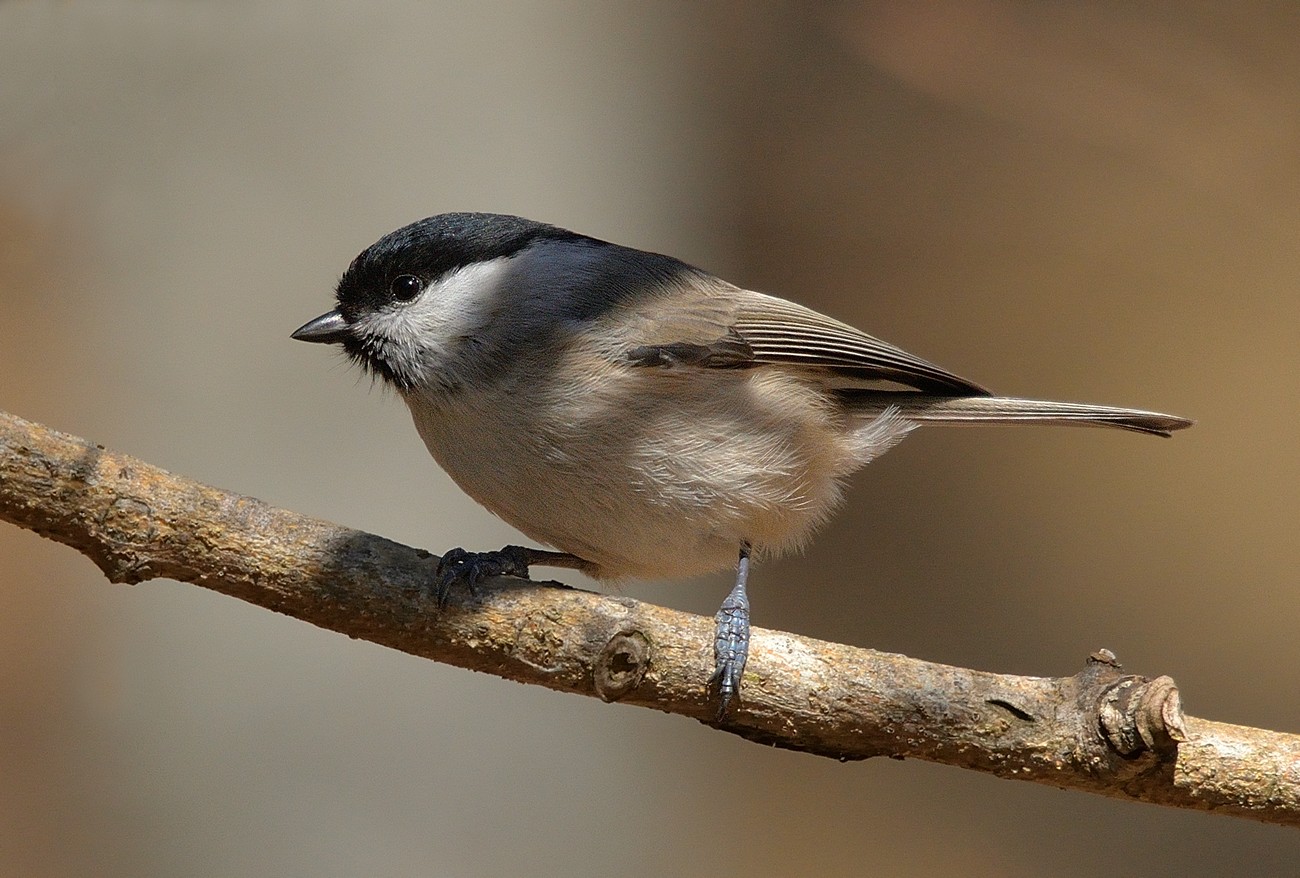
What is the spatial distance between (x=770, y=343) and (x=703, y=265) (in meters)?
1.81

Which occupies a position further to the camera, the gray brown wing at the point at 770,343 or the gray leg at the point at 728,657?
the gray brown wing at the point at 770,343

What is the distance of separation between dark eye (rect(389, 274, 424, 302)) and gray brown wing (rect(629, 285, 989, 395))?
44 cm

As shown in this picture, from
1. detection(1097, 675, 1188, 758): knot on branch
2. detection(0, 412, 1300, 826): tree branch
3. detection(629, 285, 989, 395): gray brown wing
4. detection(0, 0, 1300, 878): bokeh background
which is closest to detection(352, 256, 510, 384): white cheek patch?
detection(0, 0, 1300, 878): bokeh background

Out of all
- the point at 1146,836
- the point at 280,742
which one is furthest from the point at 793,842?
the point at 280,742

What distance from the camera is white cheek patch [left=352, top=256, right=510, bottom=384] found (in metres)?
2.03

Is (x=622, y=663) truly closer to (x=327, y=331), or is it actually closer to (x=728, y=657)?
(x=728, y=657)

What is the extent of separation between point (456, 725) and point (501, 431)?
1.37 m

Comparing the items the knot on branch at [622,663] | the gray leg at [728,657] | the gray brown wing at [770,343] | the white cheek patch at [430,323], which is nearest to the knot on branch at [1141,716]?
the gray leg at [728,657]

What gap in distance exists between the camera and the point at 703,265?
3.99 metres

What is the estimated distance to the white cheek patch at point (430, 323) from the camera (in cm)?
203

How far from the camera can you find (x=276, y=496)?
292 centimetres

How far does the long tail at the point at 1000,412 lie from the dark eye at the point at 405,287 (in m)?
0.91

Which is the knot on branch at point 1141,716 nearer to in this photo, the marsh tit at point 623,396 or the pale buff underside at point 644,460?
the marsh tit at point 623,396

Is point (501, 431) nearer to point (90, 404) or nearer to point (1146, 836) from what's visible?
point (90, 404)
